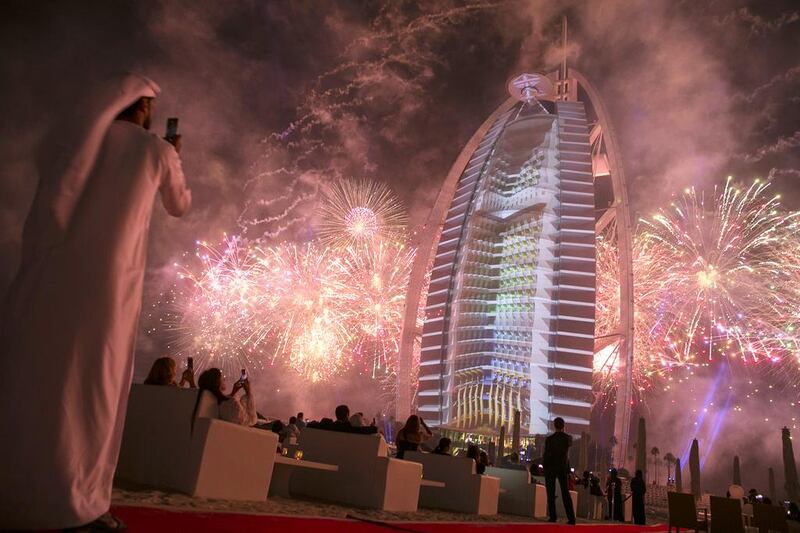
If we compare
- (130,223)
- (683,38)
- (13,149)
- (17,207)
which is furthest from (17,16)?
(683,38)

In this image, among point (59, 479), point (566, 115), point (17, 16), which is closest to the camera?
point (59, 479)

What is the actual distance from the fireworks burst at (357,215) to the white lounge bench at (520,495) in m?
21.2

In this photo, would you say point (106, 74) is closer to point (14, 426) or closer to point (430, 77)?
point (14, 426)

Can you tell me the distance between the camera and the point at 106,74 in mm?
3969

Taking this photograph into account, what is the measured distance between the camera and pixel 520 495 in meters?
13.6

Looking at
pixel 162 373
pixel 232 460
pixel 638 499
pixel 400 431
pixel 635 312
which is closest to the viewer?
pixel 232 460

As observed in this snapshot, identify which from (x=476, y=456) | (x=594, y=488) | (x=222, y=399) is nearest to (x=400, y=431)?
(x=476, y=456)

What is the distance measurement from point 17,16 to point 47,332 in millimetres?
21915

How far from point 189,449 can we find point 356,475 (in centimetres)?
303

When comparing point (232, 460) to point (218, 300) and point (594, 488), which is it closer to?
point (594, 488)

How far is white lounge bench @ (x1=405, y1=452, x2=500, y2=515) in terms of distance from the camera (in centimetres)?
1097

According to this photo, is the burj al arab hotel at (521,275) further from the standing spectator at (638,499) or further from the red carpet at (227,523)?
the red carpet at (227,523)

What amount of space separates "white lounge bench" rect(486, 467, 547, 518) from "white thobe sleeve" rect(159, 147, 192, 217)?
11.3 metres

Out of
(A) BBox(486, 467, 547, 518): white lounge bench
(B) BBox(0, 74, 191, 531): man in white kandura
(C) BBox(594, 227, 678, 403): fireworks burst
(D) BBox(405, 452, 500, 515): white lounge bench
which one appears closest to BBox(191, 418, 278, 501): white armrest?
(B) BBox(0, 74, 191, 531): man in white kandura
